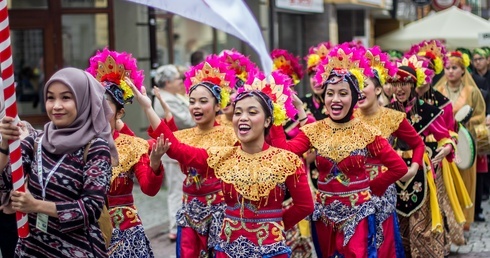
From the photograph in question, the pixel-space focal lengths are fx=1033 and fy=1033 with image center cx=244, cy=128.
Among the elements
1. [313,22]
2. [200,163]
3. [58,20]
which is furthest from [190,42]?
[200,163]

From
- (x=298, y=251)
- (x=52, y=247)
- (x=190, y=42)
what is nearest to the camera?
(x=52, y=247)

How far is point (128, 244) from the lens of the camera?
6484 millimetres

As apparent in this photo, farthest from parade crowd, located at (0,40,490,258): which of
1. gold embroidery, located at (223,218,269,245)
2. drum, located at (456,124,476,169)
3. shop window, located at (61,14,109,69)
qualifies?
shop window, located at (61,14,109,69)

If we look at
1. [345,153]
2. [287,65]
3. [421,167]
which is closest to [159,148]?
[345,153]

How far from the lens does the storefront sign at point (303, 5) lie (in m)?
18.4

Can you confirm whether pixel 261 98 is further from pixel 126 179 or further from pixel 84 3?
pixel 84 3

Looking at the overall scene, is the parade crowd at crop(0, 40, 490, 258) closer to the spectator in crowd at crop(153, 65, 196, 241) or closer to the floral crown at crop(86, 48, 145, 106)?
the floral crown at crop(86, 48, 145, 106)

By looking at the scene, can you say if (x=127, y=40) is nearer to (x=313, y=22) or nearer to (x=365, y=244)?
(x=313, y=22)

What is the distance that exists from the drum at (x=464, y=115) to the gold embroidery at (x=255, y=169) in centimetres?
545

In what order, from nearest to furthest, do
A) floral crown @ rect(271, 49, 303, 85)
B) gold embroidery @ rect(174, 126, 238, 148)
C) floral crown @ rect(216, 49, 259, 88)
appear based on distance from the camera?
gold embroidery @ rect(174, 126, 238, 148) < floral crown @ rect(216, 49, 259, 88) < floral crown @ rect(271, 49, 303, 85)

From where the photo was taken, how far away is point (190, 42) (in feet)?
56.6

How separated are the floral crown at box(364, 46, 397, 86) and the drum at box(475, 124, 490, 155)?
13.1 ft

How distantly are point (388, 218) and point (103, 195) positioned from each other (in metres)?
3.44

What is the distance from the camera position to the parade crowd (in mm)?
4867
